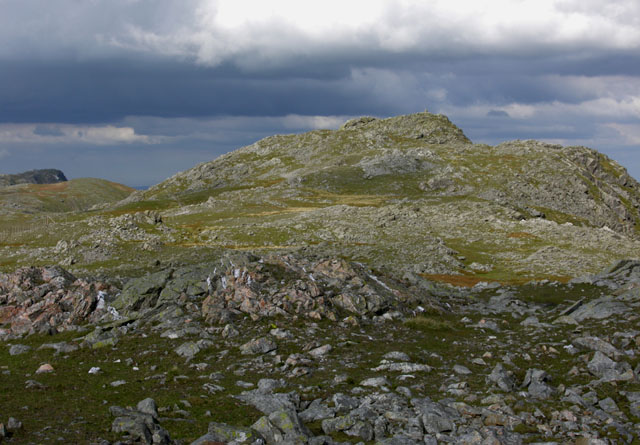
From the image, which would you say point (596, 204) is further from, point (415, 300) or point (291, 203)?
point (415, 300)

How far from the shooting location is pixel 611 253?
273 ft

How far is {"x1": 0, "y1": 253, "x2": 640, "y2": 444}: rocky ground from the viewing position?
18500mm

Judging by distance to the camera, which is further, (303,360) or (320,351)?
(320,351)

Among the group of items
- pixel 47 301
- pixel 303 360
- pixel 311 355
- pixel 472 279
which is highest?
pixel 47 301

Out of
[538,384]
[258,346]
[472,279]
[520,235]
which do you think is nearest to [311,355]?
[258,346]

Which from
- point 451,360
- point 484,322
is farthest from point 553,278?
point 451,360

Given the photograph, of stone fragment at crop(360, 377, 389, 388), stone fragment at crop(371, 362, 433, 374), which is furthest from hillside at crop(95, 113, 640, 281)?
stone fragment at crop(360, 377, 389, 388)

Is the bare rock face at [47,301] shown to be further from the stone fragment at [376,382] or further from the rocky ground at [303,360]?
the stone fragment at [376,382]

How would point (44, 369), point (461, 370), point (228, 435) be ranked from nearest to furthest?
point (228, 435), point (461, 370), point (44, 369)

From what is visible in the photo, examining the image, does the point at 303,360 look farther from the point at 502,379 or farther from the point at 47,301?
the point at 47,301

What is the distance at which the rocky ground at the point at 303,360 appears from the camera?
60.7 feet

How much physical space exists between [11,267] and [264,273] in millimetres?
58629

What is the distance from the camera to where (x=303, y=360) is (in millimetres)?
26641

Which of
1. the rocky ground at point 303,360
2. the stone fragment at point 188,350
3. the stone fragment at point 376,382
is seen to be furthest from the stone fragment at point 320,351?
the stone fragment at point 188,350
